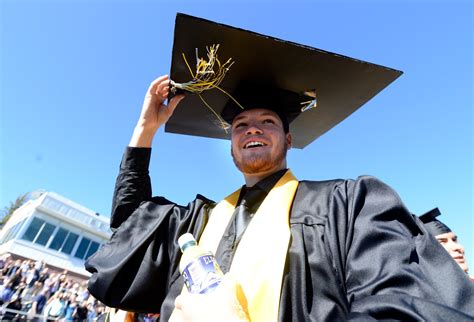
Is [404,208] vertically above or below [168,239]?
above

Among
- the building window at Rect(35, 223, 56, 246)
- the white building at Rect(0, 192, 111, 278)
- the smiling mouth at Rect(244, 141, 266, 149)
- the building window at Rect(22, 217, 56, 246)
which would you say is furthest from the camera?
the building window at Rect(35, 223, 56, 246)

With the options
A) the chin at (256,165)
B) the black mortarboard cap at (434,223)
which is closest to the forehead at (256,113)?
the chin at (256,165)

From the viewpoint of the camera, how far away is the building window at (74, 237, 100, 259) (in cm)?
2440

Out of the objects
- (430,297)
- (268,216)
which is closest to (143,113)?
(268,216)

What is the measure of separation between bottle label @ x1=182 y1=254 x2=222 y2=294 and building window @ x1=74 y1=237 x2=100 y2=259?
2765 centimetres

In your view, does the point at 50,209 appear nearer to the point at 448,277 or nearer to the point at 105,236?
the point at 105,236

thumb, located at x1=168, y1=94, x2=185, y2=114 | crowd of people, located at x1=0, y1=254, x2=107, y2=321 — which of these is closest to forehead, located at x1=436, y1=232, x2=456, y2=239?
thumb, located at x1=168, y1=94, x2=185, y2=114

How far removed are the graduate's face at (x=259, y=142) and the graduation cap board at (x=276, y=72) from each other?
0.24 meters

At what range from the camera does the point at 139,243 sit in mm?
1630

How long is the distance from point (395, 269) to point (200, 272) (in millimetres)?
655

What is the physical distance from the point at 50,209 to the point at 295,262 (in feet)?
92.6

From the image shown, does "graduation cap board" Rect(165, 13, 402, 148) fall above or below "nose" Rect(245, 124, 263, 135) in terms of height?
above

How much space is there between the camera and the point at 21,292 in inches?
417

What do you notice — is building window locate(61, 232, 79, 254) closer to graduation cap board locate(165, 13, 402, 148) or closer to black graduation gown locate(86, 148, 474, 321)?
graduation cap board locate(165, 13, 402, 148)
